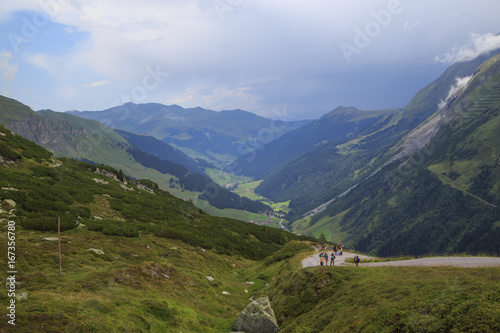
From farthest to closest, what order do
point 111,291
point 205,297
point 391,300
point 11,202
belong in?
point 11,202 < point 205,297 < point 111,291 < point 391,300

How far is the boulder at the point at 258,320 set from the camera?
30125mm

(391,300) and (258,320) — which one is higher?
(391,300)

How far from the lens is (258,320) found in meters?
30.5

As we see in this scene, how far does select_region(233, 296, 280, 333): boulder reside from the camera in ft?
98.8

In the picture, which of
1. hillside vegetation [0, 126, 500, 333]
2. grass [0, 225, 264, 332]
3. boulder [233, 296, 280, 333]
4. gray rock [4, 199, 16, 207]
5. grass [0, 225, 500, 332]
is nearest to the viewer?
grass [0, 225, 500, 332]

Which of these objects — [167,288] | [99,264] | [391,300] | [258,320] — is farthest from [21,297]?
[391,300]

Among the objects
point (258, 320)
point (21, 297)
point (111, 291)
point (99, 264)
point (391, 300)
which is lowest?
point (258, 320)

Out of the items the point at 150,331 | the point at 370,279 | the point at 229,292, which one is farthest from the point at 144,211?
the point at 370,279

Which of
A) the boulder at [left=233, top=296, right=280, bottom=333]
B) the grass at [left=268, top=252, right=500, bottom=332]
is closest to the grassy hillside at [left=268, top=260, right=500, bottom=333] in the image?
the grass at [left=268, top=252, right=500, bottom=332]

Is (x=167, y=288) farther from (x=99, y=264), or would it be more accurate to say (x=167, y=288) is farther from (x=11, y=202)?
(x=11, y=202)

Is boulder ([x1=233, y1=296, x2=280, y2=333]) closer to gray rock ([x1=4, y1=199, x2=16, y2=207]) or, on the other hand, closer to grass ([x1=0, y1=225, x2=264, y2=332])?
grass ([x1=0, y1=225, x2=264, y2=332])

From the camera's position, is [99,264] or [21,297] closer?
[21,297]

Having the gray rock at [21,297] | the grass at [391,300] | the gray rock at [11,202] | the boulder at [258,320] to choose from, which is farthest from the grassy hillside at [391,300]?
the gray rock at [11,202]

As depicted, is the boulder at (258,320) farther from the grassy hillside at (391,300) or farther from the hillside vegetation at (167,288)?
the hillside vegetation at (167,288)
